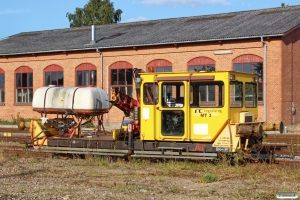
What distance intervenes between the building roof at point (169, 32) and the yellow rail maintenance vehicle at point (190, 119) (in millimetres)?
15931

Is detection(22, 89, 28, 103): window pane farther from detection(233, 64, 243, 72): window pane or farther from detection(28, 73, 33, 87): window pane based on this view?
detection(233, 64, 243, 72): window pane

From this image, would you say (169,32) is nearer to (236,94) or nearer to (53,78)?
(53,78)

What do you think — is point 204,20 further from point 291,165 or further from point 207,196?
point 207,196

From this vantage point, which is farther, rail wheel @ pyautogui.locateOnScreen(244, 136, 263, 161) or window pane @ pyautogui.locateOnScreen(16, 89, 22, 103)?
window pane @ pyautogui.locateOnScreen(16, 89, 22, 103)

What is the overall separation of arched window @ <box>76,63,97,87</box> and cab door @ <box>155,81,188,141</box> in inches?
876

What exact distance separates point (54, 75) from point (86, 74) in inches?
111

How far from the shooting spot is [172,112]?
1388 cm

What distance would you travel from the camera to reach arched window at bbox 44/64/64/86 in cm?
3784

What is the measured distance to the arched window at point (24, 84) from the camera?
1547 inches

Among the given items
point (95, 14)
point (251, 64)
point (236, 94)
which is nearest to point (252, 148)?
point (236, 94)

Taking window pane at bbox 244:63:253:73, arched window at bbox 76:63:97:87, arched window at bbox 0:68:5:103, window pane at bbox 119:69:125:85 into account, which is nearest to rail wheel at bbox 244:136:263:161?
window pane at bbox 244:63:253:73

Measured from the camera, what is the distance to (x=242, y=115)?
45.4ft

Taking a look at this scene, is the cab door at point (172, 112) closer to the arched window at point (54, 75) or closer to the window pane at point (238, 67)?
the window pane at point (238, 67)

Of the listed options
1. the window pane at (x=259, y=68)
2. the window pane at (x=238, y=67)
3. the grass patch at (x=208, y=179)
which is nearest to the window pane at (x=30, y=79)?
the window pane at (x=238, y=67)
